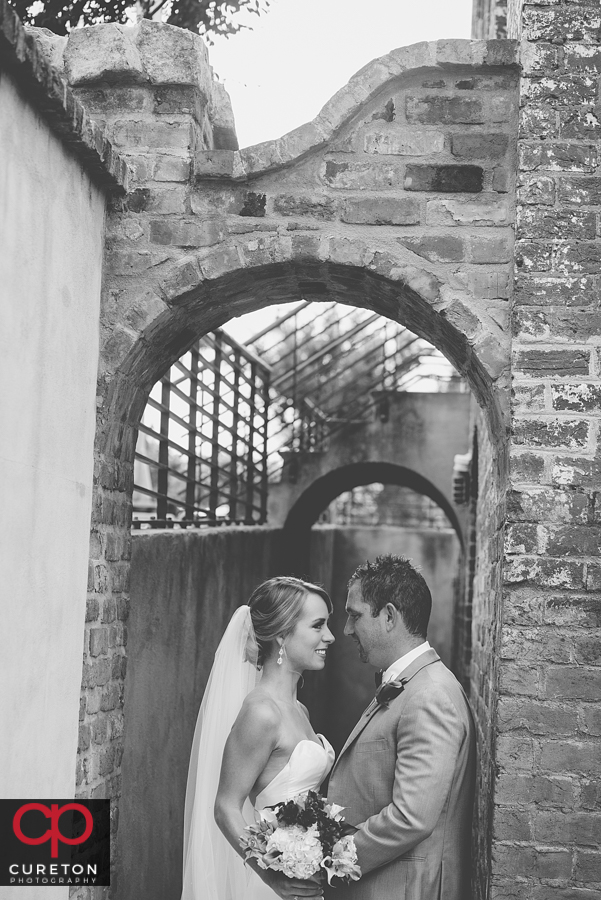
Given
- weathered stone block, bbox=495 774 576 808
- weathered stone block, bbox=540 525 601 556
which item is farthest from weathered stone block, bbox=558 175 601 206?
weathered stone block, bbox=495 774 576 808

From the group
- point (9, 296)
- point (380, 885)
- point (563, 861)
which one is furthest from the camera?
point (563, 861)

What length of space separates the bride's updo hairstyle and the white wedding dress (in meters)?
0.43

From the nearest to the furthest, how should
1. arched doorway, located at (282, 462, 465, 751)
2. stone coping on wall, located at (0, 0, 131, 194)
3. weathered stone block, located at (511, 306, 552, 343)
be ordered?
stone coping on wall, located at (0, 0, 131, 194) → weathered stone block, located at (511, 306, 552, 343) → arched doorway, located at (282, 462, 465, 751)

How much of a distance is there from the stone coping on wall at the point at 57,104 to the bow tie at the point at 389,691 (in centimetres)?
229

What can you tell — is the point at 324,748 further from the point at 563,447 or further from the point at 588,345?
the point at 588,345

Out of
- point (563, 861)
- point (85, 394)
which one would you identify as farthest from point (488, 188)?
point (563, 861)

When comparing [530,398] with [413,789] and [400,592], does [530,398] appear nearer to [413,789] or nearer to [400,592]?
[400,592]

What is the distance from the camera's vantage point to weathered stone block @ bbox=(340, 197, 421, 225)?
414cm

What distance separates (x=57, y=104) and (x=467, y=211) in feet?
5.68

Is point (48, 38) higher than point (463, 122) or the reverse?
higher

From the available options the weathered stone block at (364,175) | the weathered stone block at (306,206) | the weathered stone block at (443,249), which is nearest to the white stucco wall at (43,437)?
the weathered stone block at (306,206)

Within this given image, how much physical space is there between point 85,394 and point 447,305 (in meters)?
1.54

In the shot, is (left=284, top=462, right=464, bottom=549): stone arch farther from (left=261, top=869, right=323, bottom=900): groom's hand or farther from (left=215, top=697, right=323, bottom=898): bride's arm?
(left=261, top=869, right=323, bottom=900): groom's hand

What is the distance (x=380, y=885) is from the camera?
3.39 meters
